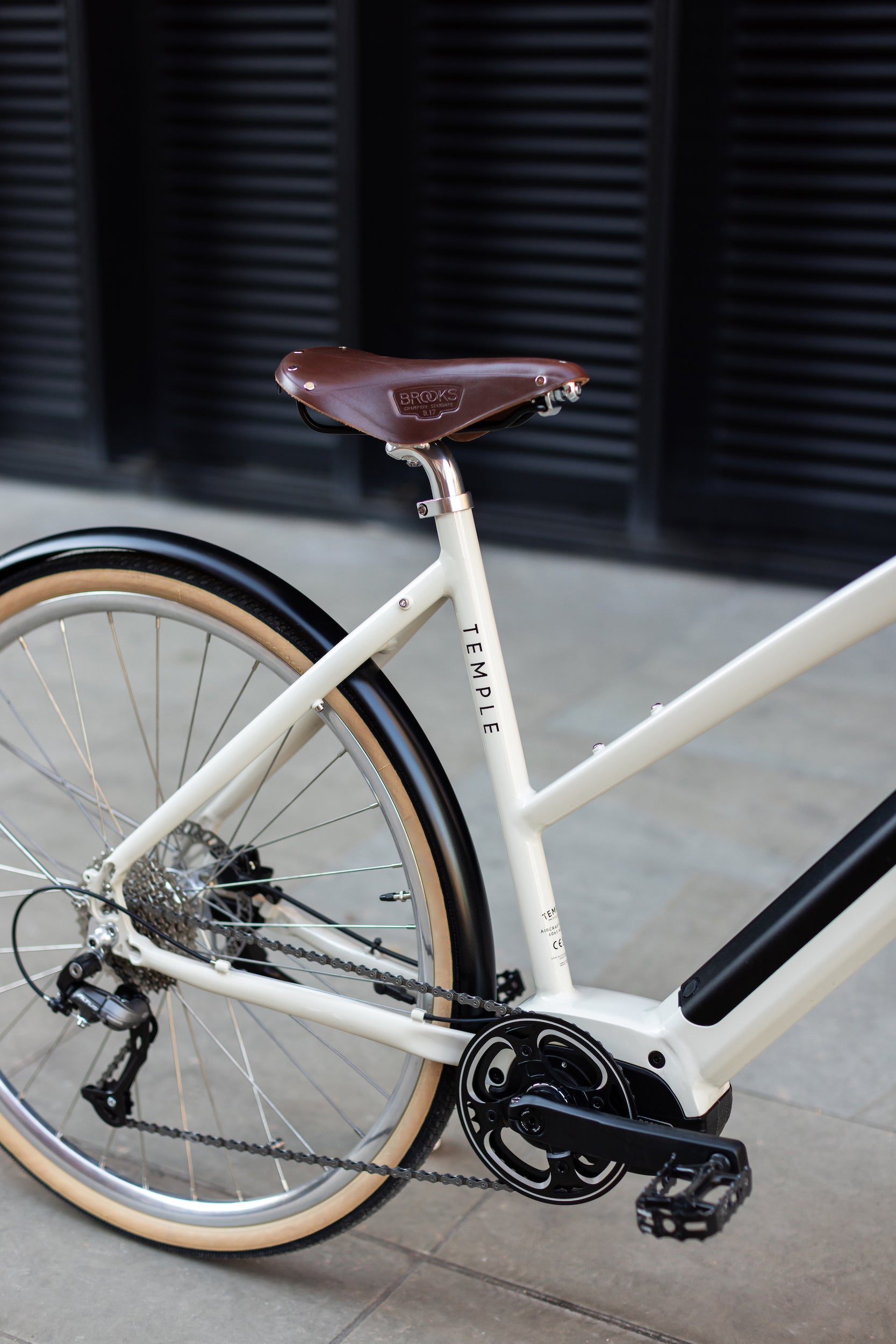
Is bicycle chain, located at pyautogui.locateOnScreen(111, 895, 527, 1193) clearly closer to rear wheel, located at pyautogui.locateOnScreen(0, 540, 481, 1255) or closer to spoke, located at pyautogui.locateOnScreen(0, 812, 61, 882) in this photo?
rear wheel, located at pyautogui.locateOnScreen(0, 540, 481, 1255)

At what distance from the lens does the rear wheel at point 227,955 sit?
1.63 m

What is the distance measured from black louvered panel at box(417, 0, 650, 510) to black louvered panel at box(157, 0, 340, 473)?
38cm

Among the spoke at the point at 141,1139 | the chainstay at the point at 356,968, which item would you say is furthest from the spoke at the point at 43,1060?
the chainstay at the point at 356,968

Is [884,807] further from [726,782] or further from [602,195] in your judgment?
[602,195]

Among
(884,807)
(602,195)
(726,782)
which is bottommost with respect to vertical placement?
(726,782)

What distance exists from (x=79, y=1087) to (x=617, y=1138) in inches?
39.0

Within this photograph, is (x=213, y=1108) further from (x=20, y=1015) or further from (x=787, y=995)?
(x=787, y=995)

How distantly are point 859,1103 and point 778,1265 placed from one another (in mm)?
393

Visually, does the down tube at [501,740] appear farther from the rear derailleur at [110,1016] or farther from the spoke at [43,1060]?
the spoke at [43,1060]

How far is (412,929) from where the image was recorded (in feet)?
5.49

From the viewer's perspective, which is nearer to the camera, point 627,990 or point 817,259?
point 627,990

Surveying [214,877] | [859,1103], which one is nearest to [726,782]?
[859,1103]

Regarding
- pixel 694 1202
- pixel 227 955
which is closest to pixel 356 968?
pixel 227 955

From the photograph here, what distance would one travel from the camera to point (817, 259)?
4.35 meters
